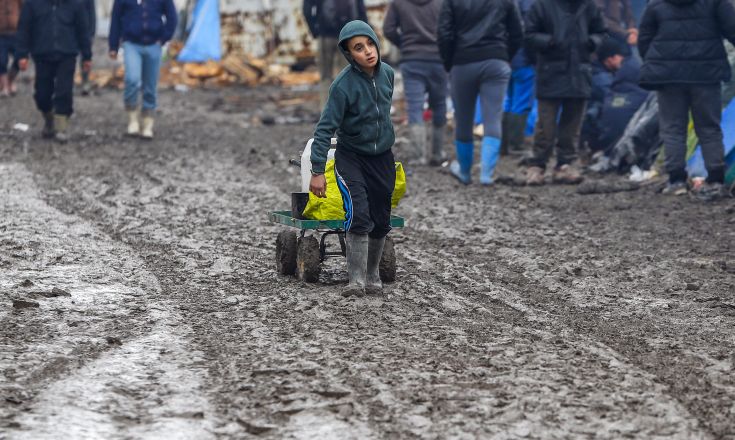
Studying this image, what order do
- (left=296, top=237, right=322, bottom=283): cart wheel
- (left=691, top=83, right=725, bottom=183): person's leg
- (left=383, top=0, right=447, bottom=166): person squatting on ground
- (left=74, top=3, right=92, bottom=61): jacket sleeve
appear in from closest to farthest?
Answer: (left=296, top=237, right=322, bottom=283): cart wheel, (left=691, top=83, right=725, bottom=183): person's leg, (left=383, top=0, right=447, bottom=166): person squatting on ground, (left=74, top=3, right=92, bottom=61): jacket sleeve

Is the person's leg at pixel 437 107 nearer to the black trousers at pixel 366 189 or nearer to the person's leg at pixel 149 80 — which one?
the person's leg at pixel 149 80

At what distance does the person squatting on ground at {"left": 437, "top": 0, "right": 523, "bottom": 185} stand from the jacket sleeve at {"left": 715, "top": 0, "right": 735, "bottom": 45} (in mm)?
2029

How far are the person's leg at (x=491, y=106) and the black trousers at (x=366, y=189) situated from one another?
4917 mm

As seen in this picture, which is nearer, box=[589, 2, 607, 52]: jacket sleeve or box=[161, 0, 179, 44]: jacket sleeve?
box=[589, 2, 607, 52]: jacket sleeve

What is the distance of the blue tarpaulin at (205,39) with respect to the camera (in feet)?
86.4

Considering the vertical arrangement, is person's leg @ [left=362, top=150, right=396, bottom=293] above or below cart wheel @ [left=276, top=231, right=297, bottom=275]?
above

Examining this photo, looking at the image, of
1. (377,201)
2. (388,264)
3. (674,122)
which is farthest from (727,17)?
(377,201)

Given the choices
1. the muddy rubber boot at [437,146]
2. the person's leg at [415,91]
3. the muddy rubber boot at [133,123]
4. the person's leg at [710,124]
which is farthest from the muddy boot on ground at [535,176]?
the muddy rubber boot at [133,123]

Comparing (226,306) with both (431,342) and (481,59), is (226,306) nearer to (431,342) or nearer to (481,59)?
(431,342)

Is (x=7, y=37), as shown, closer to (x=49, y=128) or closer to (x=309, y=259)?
(x=49, y=128)

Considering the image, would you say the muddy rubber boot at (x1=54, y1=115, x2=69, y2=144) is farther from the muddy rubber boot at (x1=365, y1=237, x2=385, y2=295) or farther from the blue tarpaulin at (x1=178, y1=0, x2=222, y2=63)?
the blue tarpaulin at (x1=178, y1=0, x2=222, y2=63)

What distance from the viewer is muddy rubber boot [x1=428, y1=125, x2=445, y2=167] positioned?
48.1 ft

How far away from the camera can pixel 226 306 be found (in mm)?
7590

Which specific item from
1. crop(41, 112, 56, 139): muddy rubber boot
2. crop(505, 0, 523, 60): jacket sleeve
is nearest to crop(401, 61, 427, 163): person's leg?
crop(505, 0, 523, 60): jacket sleeve
